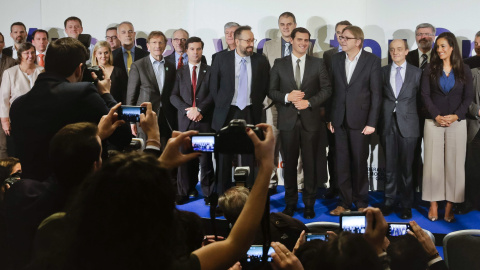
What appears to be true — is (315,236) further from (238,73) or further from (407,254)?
(238,73)

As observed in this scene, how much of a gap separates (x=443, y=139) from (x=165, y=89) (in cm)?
313

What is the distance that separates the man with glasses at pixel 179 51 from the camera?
283 inches

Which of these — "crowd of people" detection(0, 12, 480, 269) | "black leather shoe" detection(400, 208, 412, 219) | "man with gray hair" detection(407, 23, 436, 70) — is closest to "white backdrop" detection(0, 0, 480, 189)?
"man with gray hair" detection(407, 23, 436, 70)

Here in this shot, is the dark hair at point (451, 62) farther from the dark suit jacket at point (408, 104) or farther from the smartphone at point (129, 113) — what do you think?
the smartphone at point (129, 113)

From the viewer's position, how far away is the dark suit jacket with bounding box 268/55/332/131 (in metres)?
6.30

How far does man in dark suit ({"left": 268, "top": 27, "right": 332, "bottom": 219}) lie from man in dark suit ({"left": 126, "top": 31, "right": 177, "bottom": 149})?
129 centimetres

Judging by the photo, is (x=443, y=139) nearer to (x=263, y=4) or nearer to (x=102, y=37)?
(x=263, y=4)

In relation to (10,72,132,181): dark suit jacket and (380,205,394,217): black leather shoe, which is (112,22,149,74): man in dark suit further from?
(10,72,132,181): dark suit jacket

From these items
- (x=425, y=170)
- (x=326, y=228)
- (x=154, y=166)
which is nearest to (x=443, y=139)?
(x=425, y=170)

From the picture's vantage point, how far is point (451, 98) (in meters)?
6.04

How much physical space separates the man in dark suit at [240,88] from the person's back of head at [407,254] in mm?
4067

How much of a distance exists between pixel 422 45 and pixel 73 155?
552cm

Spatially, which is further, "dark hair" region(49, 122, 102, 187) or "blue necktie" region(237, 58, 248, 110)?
"blue necktie" region(237, 58, 248, 110)

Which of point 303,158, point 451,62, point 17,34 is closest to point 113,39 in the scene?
point 17,34
